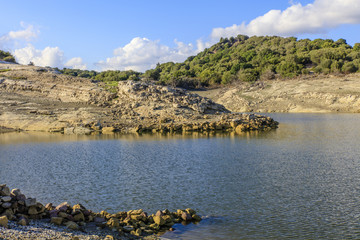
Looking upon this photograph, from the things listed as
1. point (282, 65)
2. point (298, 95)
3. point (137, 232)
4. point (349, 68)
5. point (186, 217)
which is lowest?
point (137, 232)

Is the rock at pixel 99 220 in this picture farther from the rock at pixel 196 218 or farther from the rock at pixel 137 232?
the rock at pixel 196 218

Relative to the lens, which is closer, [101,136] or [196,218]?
[196,218]

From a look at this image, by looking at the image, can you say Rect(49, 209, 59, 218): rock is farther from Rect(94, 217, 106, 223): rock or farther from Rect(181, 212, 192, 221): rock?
Rect(181, 212, 192, 221): rock

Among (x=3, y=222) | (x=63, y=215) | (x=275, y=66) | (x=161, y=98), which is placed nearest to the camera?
(x=3, y=222)

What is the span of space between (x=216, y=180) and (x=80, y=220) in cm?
742

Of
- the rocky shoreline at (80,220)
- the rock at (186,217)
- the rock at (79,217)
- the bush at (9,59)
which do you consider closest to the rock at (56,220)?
the rocky shoreline at (80,220)

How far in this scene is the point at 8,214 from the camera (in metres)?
11.3

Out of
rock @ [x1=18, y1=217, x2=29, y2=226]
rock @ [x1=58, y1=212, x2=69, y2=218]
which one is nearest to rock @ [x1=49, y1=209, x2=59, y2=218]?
rock @ [x1=58, y1=212, x2=69, y2=218]

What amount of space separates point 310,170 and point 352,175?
206cm

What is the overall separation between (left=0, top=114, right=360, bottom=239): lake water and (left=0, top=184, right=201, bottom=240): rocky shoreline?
0.63m

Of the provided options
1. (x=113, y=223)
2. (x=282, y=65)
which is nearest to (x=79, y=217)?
(x=113, y=223)

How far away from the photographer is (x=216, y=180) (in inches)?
687

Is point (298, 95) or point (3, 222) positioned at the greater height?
point (298, 95)

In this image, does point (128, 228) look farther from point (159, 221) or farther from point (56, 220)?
point (56, 220)
